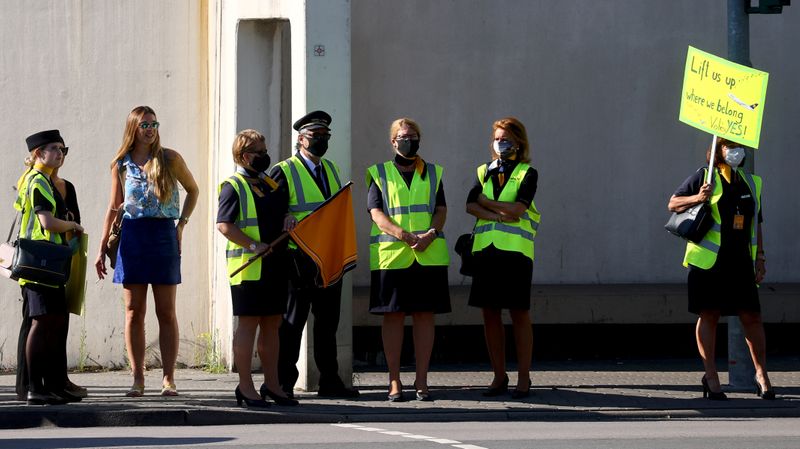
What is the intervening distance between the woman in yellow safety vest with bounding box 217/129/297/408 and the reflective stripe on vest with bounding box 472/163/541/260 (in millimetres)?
1526

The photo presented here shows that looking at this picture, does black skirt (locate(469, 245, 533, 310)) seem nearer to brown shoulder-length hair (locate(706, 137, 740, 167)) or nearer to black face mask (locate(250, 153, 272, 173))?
brown shoulder-length hair (locate(706, 137, 740, 167))

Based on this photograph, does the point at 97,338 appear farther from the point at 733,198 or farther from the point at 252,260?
the point at 733,198

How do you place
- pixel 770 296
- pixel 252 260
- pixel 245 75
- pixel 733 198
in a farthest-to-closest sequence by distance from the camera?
pixel 770 296
pixel 245 75
pixel 733 198
pixel 252 260

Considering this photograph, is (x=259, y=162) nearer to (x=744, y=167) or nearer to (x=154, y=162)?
(x=154, y=162)

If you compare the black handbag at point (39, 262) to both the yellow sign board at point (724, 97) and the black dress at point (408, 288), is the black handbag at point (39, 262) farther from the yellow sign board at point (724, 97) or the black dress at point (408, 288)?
the yellow sign board at point (724, 97)

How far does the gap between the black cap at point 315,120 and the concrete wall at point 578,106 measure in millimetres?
3447

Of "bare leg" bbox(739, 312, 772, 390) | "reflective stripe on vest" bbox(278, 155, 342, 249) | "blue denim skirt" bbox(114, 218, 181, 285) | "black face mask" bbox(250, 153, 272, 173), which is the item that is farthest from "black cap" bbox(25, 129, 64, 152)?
"bare leg" bbox(739, 312, 772, 390)

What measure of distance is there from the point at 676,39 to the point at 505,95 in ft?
5.74

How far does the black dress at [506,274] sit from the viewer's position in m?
11.1

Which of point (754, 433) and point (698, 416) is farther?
point (698, 416)

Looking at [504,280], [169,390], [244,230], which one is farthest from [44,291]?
[504,280]

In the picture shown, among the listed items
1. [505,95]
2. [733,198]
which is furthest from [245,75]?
[733,198]

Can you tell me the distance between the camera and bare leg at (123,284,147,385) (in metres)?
10.9

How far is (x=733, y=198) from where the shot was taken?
11.1m
